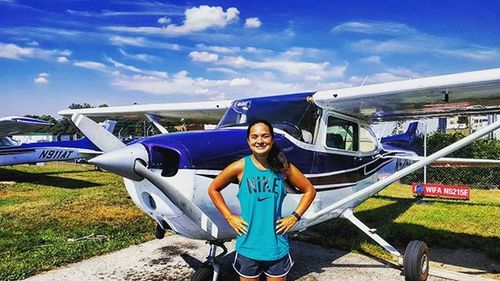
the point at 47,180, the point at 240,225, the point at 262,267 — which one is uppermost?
the point at 240,225

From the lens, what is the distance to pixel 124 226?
721 centimetres

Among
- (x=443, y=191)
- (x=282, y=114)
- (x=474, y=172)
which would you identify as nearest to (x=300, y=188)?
(x=282, y=114)

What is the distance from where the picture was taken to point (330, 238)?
633 cm

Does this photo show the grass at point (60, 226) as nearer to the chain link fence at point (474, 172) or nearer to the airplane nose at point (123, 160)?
the airplane nose at point (123, 160)

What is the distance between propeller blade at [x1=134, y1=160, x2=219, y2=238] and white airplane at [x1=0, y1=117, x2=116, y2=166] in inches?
449

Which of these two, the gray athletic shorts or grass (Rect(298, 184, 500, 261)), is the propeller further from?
grass (Rect(298, 184, 500, 261))

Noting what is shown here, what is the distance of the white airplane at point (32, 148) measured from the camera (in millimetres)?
14738

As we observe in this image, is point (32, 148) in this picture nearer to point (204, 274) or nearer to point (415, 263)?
point (204, 274)

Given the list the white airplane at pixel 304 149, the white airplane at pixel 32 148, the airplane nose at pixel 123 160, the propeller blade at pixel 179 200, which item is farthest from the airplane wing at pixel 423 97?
the white airplane at pixel 32 148

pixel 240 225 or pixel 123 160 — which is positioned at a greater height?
pixel 123 160

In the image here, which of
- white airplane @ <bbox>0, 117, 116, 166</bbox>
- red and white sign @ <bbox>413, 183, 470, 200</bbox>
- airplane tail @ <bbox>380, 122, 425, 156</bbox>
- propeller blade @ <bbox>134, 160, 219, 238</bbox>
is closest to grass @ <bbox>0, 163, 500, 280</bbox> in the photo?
red and white sign @ <bbox>413, 183, 470, 200</bbox>

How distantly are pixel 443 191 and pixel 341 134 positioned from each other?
6375 mm

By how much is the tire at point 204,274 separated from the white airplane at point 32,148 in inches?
428

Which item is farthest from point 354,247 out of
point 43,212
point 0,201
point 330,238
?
point 0,201
